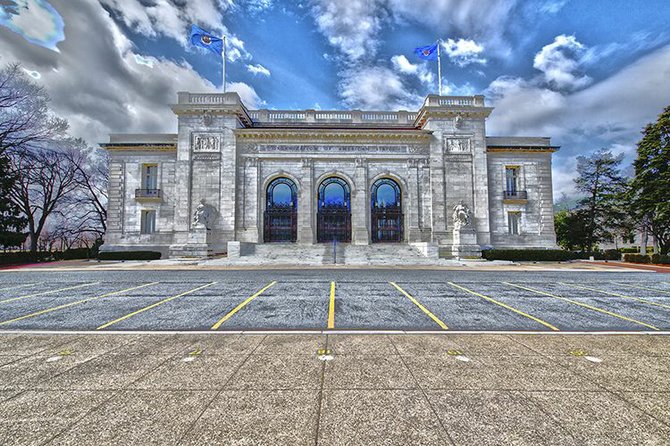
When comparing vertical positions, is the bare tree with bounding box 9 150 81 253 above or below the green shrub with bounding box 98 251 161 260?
above

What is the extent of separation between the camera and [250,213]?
29641 millimetres

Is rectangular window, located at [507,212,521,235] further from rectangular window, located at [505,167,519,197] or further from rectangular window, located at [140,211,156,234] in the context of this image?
rectangular window, located at [140,211,156,234]

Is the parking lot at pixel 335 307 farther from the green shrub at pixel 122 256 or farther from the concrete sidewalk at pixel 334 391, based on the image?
the green shrub at pixel 122 256

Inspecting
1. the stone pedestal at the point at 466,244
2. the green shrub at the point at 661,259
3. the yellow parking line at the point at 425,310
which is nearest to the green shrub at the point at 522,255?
the stone pedestal at the point at 466,244

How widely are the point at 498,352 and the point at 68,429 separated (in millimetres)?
5184

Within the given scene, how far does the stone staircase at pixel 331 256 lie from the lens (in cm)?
2227

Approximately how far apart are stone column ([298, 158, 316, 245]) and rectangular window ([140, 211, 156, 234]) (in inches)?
569

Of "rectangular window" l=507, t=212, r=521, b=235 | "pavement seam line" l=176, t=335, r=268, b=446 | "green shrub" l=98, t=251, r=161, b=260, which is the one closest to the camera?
"pavement seam line" l=176, t=335, r=268, b=446

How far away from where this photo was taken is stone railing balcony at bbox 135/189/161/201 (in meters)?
30.2

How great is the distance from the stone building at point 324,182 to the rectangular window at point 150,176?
0.10 meters

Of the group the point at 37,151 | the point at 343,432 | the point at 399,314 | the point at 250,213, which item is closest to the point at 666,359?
the point at 399,314

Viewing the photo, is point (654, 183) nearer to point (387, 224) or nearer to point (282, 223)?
point (387, 224)

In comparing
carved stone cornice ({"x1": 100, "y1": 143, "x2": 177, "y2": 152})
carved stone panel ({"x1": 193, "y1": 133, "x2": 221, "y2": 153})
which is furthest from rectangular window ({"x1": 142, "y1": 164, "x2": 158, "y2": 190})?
carved stone panel ({"x1": 193, "y1": 133, "x2": 221, "y2": 153})

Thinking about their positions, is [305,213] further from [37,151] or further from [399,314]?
[37,151]
